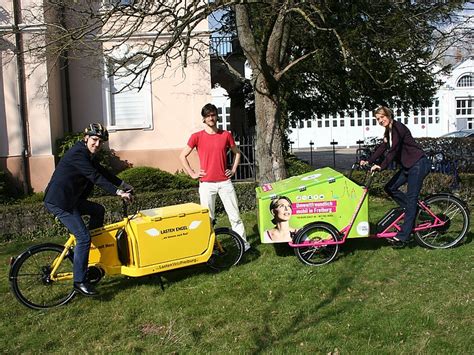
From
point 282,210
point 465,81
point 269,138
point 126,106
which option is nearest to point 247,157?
point 126,106

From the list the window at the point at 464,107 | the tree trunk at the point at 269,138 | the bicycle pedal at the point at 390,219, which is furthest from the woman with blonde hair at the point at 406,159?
the window at the point at 464,107

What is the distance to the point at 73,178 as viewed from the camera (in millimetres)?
4910

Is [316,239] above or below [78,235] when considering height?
below

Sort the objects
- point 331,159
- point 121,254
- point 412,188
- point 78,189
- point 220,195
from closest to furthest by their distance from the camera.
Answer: point 78,189, point 121,254, point 412,188, point 220,195, point 331,159

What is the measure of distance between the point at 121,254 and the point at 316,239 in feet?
7.25

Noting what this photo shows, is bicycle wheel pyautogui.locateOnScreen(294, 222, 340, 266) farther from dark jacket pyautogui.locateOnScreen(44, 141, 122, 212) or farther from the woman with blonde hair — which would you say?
dark jacket pyautogui.locateOnScreen(44, 141, 122, 212)

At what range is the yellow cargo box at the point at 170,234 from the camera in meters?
5.10

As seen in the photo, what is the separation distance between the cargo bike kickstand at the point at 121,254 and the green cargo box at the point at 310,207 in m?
0.81

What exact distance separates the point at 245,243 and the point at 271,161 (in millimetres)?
2338

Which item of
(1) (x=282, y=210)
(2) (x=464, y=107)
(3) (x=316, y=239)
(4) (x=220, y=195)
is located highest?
(2) (x=464, y=107)

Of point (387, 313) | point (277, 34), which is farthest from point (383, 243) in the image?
point (277, 34)

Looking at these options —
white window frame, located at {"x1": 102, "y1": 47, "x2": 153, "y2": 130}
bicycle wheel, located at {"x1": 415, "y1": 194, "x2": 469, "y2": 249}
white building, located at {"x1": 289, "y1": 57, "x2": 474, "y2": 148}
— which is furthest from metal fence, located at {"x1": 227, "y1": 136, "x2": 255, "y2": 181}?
white building, located at {"x1": 289, "y1": 57, "x2": 474, "y2": 148}

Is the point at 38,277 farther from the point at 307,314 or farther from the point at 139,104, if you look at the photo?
the point at 139,104

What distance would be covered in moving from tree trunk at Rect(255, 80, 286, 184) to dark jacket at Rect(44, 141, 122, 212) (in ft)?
12.2
